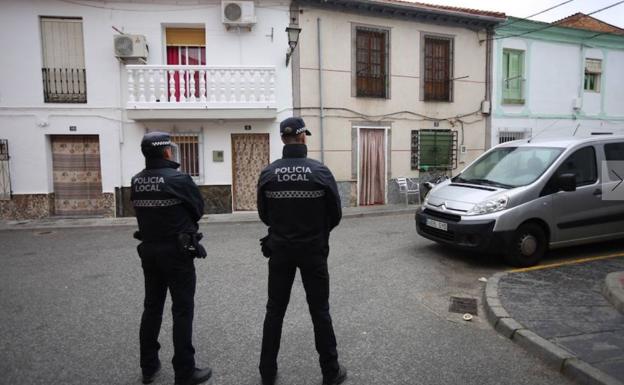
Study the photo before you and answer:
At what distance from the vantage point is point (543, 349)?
11.0ft

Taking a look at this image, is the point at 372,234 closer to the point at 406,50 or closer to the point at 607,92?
the point at 406,50

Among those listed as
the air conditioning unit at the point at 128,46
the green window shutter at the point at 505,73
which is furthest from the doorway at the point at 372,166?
the air conditioning unit at the point at 128,46

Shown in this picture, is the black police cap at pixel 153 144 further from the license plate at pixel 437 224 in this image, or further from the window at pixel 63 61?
the window at pixel 63 61

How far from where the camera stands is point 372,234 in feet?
27.8

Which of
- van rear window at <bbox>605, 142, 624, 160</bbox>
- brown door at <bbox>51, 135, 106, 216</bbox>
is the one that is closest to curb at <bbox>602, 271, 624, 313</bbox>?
van rear window at <bbox>605, 142, 624, 160</bbox>

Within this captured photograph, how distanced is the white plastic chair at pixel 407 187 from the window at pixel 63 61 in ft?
30.5

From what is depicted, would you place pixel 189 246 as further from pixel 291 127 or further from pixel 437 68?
pixel 437 68

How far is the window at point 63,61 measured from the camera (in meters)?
10.8

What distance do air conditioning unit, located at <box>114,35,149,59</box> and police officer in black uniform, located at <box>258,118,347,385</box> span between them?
30.2 ft

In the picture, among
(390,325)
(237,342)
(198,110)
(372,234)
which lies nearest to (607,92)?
(372,234)

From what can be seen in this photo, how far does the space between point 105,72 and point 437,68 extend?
32.6 ft

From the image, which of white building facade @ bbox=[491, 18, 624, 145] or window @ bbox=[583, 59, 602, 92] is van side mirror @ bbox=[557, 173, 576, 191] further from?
window @ bbox=[583, 59, 602, 92]

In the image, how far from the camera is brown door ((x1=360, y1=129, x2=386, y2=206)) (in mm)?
12719

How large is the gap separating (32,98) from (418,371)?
11757 mm
